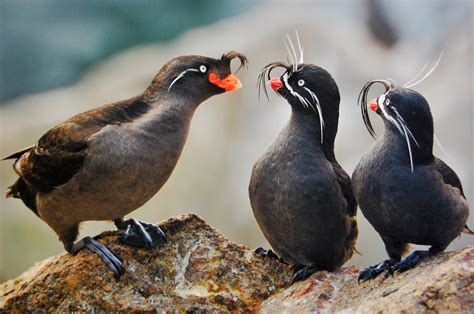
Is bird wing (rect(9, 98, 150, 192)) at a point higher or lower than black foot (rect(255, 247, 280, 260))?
higher

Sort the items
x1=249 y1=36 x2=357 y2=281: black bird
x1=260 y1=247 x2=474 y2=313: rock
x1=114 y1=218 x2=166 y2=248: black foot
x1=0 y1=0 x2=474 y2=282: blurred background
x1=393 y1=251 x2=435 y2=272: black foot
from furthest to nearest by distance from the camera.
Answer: x1=0 y1=0 x2=474 y2=282: blurred background, x1=114 y1=218 x2=166 y2=248: black foot, x1=249 y1=36 x2=357 y2=281: black bird, x1=393 y1=251 x2=435 y2=272: black foot, x1=260 y1=247 x2=474 y2=313: rock

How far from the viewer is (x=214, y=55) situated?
4203 mm

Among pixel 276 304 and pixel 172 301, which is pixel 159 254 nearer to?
pixel 172 301

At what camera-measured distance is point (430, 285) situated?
2.05 m

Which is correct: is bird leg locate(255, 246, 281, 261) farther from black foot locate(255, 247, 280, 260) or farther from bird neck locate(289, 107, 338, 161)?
bird neck locate(289, 107, 338, 161)

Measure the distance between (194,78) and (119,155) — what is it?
454 millimetres

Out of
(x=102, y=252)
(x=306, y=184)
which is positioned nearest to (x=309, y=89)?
(x=306, y=184)

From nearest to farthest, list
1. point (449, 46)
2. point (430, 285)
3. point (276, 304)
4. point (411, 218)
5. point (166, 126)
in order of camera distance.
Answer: point (430, 285)
point (411, 218)
point (276, 304)
point (166, 126)
point (449, 46)

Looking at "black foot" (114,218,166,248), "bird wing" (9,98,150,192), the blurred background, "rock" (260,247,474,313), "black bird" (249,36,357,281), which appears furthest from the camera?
the blurred background

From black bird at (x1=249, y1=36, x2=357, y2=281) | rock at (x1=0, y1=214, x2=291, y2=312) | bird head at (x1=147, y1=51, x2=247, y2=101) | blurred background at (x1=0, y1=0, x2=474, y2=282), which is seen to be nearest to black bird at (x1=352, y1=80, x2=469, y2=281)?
black bird at (x1=249, y1=36, x2=357, y2=281)

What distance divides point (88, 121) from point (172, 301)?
31.4 inches

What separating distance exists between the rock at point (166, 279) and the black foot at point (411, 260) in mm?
543

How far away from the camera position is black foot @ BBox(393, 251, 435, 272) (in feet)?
7.48

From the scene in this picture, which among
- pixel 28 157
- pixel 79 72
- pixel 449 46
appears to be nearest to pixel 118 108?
pixel 28 157
